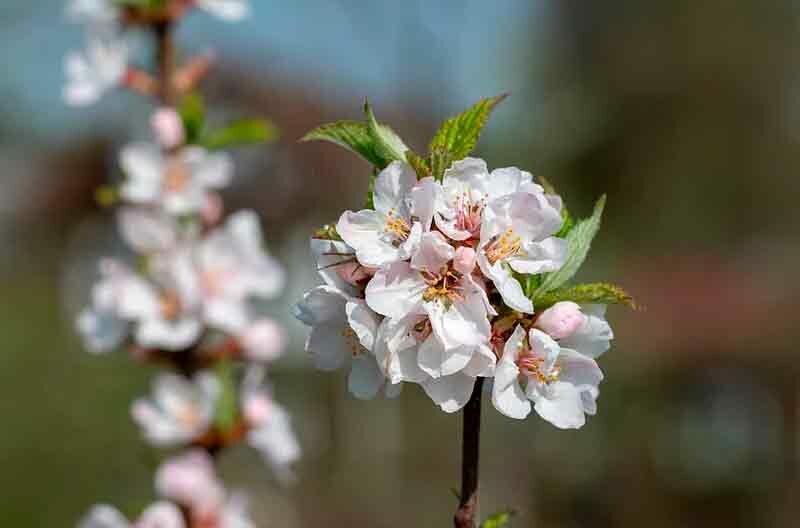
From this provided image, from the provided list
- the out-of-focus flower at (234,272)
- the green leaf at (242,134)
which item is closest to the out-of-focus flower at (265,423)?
the out-of-focus flower at (234,272)

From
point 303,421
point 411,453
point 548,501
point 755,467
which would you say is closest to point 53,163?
point 303,421

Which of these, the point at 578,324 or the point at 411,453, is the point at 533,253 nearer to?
the point at 578,324

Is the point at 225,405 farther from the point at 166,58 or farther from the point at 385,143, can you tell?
the point at 385,143

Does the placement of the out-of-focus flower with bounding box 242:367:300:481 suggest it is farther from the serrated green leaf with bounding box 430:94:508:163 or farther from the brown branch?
the serrated green leaf with bounding box 430:94:508:163

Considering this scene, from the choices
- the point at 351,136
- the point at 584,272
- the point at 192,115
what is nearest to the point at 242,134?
the point at 192,115

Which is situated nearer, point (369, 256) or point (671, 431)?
point (369, 256)
